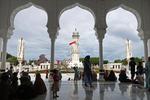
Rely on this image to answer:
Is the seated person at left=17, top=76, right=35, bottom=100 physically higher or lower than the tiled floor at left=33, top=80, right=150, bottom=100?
higher

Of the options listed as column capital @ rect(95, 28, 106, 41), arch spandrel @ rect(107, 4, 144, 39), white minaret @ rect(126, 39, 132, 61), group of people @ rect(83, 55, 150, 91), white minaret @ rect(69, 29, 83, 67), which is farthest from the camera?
white minaret @ rect(69, 29, 83, 67)

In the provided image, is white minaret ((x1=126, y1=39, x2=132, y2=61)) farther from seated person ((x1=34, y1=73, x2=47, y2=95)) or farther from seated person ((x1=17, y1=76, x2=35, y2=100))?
seated person ((x1=17, y1=76, x2=35, y2=100))

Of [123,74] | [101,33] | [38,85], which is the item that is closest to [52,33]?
[101,33]

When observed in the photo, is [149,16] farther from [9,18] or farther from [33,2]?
[9,18]

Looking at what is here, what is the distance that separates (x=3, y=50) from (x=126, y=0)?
7119 mm

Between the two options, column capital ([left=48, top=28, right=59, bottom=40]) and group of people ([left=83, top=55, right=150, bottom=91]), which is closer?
group of people ([left=83, top=55, right=150, bottom=91])

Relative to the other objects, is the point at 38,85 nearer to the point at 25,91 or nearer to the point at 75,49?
the point at 25,91

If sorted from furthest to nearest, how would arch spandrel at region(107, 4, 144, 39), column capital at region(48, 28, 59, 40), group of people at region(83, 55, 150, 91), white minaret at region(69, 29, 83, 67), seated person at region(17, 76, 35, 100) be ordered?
1. white minaret at region(69, 29, 83, 67)
2. arch spandrel at region(107, 4, 144, 39)
3. column capital at region(48, 28, 59, 40)
4. group of people at region(83, 55, 150, 91)
5. seated person at region(17, 76, 35, 100)

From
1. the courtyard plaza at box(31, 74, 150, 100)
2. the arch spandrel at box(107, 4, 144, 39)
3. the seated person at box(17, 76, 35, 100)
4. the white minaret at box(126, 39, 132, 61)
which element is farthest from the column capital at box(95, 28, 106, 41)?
the white minaret at box(126, 39, 132, 61)

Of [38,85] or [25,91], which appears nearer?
[25,91]

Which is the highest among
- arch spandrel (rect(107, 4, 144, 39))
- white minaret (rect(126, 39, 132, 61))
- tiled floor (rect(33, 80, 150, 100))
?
arch spandrel (rect(107, 4, 144, 39))

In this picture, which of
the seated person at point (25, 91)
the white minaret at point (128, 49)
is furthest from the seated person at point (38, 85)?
the white minaret at point (128, 49)

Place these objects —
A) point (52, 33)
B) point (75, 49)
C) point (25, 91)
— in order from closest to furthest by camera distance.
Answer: point (25, 91), point (52, 33), point (75, 49)

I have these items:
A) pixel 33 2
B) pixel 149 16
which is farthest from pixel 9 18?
pixel 149 16
